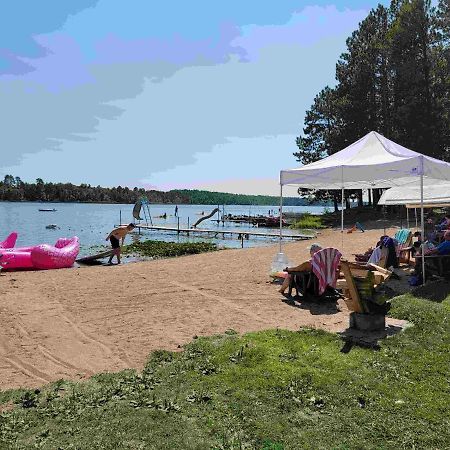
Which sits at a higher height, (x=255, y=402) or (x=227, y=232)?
(x=255, y=402)

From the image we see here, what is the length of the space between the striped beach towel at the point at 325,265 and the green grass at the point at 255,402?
2.80 metres

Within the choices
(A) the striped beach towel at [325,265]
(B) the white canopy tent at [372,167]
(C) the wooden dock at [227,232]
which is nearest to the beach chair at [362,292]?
(A) the striped beach towel at [325,265]

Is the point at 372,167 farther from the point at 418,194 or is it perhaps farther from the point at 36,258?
the point at 36,258

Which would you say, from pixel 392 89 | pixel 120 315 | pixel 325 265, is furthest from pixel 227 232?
pixel 120 315

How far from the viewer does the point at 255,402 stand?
13.2 feet

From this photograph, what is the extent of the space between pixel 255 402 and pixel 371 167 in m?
6.91

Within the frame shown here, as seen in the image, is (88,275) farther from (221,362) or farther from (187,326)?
(221,362)

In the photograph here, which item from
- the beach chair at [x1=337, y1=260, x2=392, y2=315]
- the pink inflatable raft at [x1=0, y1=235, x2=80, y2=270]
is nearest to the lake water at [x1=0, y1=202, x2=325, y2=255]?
the pink inflatable raft at [x1=0, y1=235, x2=80, y2=270]

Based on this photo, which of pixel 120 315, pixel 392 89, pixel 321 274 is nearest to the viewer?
pixel 120 315

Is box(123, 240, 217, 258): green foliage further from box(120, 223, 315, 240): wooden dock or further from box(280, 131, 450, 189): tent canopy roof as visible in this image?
box(280, 131, 450, 189): tent canopy roof

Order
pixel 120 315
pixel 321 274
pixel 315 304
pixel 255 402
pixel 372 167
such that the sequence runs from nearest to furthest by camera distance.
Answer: pixel 255 402, pixel 120 315, pixel 315 304, pixel 321 274, pixel 372 167

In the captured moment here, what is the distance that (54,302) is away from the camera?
875 centimetres

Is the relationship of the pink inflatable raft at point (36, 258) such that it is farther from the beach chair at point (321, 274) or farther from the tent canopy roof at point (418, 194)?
the tent canopy roof at point (418, 194)

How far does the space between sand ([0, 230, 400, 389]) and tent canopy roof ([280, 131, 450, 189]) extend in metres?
2.77
